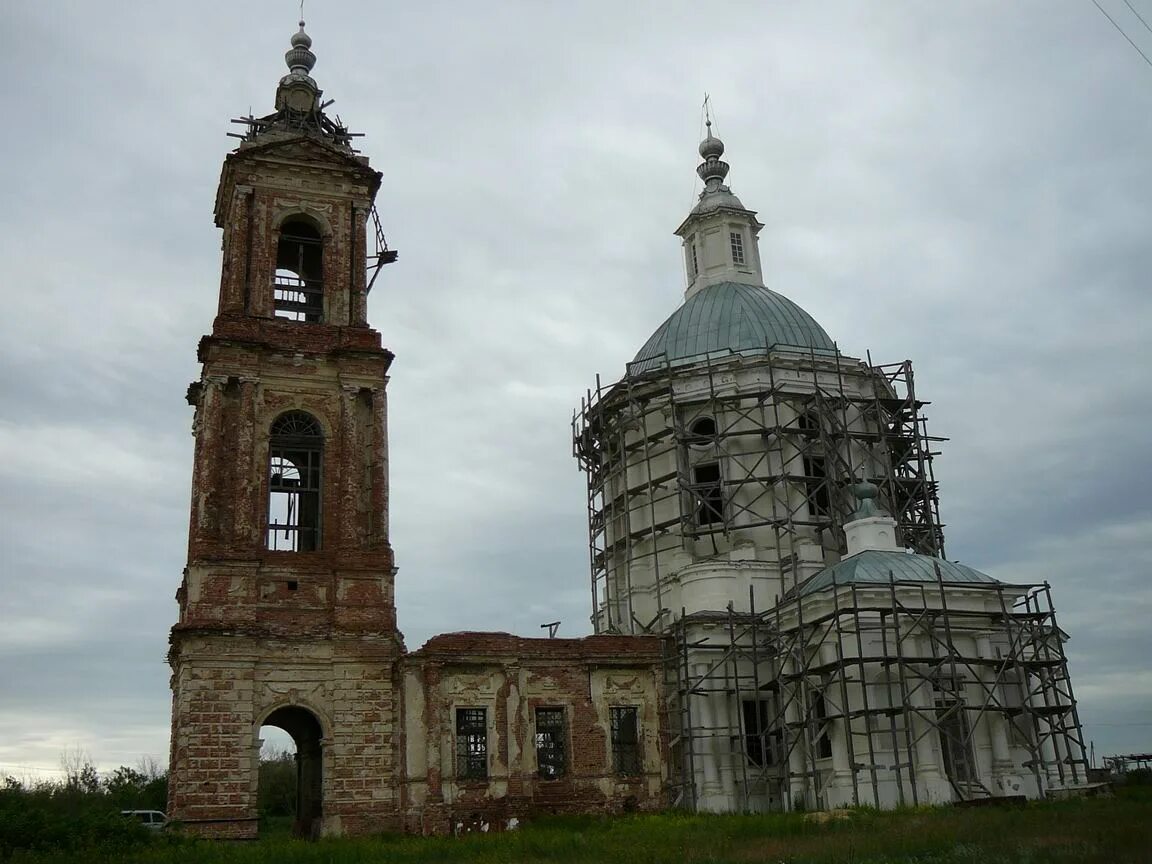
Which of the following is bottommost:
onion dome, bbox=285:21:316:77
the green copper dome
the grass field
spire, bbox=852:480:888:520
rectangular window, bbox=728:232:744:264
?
the grass field

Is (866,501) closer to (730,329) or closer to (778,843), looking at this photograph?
(730,329)

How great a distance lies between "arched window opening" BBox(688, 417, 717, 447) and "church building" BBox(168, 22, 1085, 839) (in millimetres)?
166

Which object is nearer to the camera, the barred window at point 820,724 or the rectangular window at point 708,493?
the barred window at point 820,724

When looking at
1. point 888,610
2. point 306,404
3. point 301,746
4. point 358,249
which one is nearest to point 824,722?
point 888,610

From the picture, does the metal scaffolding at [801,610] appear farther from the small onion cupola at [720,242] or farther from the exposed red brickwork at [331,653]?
the small onion cupola at [720,242]

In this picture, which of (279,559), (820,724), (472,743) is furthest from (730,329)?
(279,559)

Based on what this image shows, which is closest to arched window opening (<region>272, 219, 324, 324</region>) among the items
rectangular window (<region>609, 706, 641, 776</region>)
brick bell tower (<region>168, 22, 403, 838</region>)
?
brick bell tower (<region>168, 22, 403, 838</region>)

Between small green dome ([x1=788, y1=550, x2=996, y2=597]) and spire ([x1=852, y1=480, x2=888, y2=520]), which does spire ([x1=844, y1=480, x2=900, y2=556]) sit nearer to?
spire ([x1=852, y1=480, x2=888, y2=520])

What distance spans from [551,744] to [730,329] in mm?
13135

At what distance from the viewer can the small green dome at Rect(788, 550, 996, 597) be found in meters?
25.3

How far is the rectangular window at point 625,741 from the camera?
1021 inches

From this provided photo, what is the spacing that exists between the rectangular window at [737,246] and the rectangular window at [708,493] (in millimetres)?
8181

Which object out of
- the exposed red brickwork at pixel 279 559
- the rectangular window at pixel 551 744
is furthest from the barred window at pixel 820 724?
the exposed red brickwork at pixel 279 559

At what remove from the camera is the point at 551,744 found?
25.6 meters
